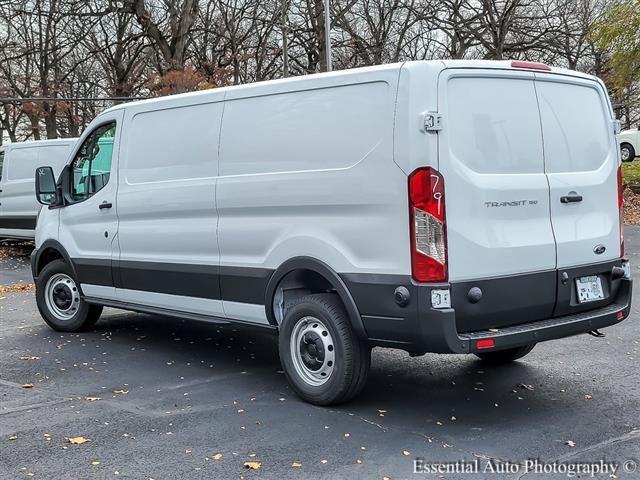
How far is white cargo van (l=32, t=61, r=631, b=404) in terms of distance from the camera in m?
4.67

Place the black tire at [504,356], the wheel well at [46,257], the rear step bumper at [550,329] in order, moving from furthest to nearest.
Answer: the wheel well at [46,257]
the black tire at [504,356]
the rear step bumper at [550,329]

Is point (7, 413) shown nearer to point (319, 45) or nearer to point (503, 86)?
point (503, 86)

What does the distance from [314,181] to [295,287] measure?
33.0 inches

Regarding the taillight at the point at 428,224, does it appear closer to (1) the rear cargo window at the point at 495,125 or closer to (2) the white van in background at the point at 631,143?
(1) the rear cargo window at the point at 495,125

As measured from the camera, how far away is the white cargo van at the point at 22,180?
578 inches

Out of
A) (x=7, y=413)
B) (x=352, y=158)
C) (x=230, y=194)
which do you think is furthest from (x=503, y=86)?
(x=7, y=413)

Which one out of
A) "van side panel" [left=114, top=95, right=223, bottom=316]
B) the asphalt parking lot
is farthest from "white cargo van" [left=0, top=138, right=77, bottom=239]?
"van side panel" [left=114, top=95, right=223, bottom=316]

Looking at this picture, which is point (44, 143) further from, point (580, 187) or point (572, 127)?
point (580, 187)

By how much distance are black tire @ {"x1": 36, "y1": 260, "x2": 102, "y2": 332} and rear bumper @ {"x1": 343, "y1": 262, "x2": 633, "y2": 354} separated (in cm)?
380

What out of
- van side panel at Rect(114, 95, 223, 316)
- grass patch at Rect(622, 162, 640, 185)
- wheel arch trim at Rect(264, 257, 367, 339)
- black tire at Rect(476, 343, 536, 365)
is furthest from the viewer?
grass patch at Rect(622, 162, 640, 185)

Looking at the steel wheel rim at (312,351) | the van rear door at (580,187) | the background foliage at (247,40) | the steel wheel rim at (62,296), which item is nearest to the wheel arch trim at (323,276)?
the steel wheel rim at (312,351)

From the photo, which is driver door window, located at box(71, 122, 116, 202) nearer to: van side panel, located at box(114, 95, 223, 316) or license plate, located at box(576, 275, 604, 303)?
van side panel, located at box(114, 95, 223, 316)

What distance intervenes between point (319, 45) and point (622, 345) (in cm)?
2442

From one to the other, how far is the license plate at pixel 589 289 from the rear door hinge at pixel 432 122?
1.51m
